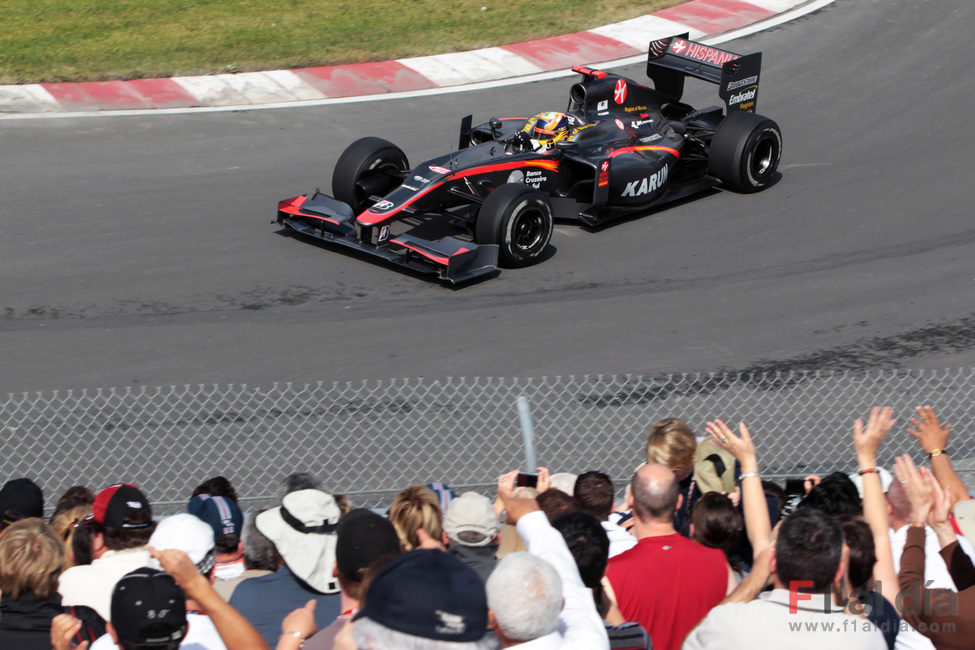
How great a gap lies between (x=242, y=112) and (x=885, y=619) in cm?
1321

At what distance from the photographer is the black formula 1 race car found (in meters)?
10.7

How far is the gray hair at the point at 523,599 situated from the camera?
10.3 feet

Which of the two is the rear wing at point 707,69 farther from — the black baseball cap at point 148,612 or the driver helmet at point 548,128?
the black baseball cap at point 148,612

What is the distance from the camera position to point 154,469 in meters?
7.59

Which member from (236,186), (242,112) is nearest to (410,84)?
(242,112)

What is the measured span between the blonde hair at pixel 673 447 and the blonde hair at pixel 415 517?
124 cm

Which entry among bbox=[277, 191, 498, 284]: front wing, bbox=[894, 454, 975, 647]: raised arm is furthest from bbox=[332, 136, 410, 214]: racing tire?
bbox=[894, 454, 975, 647]: raised arm

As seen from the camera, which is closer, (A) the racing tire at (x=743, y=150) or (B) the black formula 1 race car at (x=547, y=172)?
(B) the black formula 1 race car at (x=547, y=172)

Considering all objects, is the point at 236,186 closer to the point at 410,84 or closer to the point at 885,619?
the point at 410,84

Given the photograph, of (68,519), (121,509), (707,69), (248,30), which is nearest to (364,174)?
(707,69)

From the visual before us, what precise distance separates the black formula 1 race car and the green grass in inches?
233

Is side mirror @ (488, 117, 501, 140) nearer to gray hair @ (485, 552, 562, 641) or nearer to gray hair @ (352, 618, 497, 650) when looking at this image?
gray hair @ (485, 552, 562, 641)

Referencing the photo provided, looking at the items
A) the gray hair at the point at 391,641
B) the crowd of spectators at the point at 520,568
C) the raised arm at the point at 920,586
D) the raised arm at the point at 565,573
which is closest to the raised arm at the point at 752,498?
the crowd of spectators at the point at 520,568

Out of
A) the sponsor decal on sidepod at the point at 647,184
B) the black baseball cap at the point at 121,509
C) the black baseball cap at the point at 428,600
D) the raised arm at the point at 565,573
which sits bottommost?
the sponsor decal on sidepod at the point at 647,184
